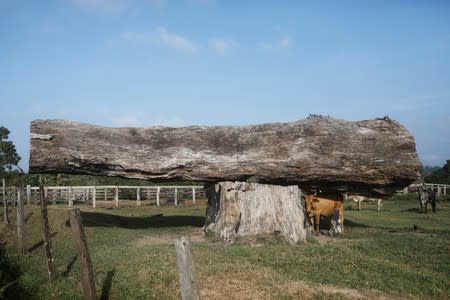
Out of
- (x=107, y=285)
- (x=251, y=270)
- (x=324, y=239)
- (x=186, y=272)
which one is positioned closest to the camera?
(x=186, y=272)

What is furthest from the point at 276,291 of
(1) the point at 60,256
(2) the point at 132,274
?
(1) the point at 60,256

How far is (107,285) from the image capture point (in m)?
9.47

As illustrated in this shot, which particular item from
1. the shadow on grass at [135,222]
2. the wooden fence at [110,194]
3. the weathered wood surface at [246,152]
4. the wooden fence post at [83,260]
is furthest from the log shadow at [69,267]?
the wooden fence at [110,194]

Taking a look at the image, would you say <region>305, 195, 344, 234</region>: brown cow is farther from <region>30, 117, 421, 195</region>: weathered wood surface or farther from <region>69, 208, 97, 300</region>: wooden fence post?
<region>69, 208, 97, 300</region>: wooden fence post

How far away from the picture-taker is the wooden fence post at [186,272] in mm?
5742

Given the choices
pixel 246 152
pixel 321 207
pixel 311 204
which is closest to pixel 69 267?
pixel 246 152

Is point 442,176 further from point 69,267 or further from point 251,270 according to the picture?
point 69,267

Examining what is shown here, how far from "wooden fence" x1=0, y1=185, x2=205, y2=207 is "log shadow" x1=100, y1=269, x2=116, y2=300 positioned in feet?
67.8

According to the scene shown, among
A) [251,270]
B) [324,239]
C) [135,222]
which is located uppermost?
[251,270]

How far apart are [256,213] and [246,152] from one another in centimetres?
249

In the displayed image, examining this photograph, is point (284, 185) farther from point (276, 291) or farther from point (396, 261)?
point (276, 291)

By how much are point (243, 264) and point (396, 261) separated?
15.0 feet

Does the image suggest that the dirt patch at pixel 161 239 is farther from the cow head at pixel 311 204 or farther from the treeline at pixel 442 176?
the treeline at pixel 442 176

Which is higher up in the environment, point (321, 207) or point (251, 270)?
point (321, 207)
